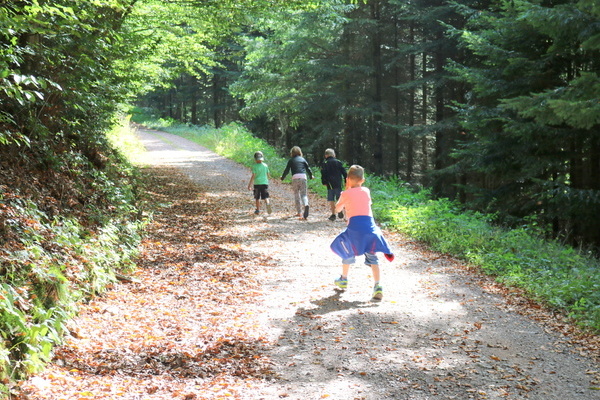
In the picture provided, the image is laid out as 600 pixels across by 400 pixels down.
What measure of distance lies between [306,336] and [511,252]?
5122 mm

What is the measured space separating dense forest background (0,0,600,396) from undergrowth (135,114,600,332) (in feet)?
4.08

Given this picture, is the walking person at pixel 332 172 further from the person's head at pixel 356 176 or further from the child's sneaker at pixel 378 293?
the child's sneaker at pixel 378 293

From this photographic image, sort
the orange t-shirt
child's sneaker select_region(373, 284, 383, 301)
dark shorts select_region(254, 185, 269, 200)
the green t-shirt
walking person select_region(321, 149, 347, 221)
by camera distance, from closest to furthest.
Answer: child's sneaker select_region(373, 284, 383, 301) < the orange t-shirt < walking person select_region(321, 149, 347, 221) < the green t-shirt < dark shorts select_region(254, 185, 269, 200)

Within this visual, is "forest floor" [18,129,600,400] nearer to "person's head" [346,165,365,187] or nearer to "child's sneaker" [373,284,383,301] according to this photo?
"child's sneaker" [373,284,383,301]

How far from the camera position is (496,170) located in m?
12.7

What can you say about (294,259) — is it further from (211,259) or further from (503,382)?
(503,382)

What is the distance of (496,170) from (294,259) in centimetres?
649

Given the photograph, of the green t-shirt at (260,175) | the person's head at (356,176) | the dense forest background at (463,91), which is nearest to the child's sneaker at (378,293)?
the person's head at (356,176)

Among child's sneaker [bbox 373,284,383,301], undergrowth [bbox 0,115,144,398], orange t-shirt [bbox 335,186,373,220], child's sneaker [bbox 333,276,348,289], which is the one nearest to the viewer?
undergrowth [bbox 0,115,144,398]

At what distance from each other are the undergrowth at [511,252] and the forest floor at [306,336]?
12.7 inches

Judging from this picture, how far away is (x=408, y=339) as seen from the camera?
5.54 metres

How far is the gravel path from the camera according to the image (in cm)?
445

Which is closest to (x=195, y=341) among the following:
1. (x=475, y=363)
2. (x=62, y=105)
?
(x=475, y=363)

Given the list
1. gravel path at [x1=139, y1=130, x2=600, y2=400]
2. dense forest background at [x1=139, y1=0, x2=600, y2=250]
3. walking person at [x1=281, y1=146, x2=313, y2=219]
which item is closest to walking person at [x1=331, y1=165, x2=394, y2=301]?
gravel path at [x1=139, y1=130, x2=600, y2=400]
